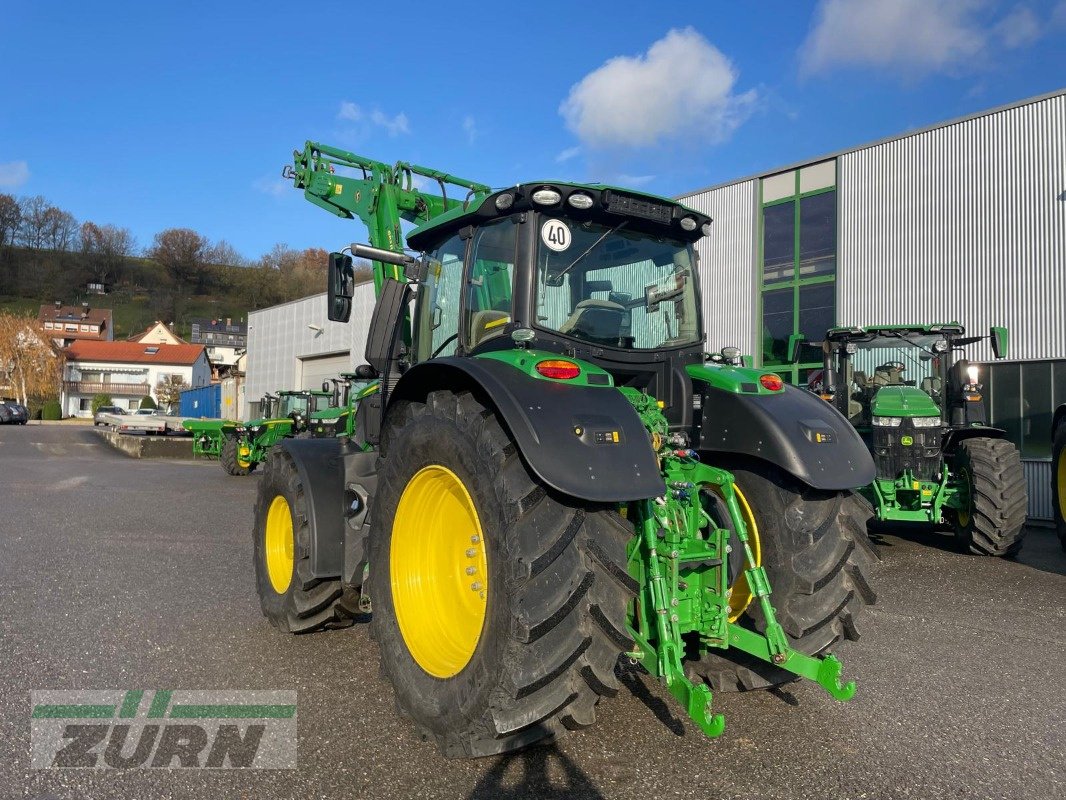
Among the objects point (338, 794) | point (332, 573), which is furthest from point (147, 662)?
point (338, 794)

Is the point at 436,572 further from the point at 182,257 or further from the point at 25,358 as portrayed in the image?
the point at 182,257

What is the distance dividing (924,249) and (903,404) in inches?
244

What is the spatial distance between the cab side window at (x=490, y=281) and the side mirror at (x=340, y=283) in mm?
981

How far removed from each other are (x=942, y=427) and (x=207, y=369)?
83.3m

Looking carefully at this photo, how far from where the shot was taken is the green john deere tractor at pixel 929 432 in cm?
808

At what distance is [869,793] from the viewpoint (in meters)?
2.88

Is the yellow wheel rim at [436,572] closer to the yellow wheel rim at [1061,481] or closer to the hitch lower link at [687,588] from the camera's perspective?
the hitch lower link at [687,588]

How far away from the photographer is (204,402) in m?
41.6

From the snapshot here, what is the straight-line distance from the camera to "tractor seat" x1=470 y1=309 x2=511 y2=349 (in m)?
3.67

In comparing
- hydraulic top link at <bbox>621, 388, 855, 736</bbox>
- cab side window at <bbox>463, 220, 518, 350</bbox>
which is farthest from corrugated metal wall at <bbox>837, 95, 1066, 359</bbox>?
cab side window at <bbox>463, 220, 518, 350</bbox>

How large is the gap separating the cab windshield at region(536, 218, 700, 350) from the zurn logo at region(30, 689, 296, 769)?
6.89 ft

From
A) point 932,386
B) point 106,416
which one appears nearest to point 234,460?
point 932,386

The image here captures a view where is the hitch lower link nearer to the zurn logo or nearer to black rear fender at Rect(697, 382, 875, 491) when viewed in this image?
black rear fender at Rect(697, 382, 875, 491)

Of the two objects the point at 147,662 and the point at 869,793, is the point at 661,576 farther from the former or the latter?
the point at 147,662
